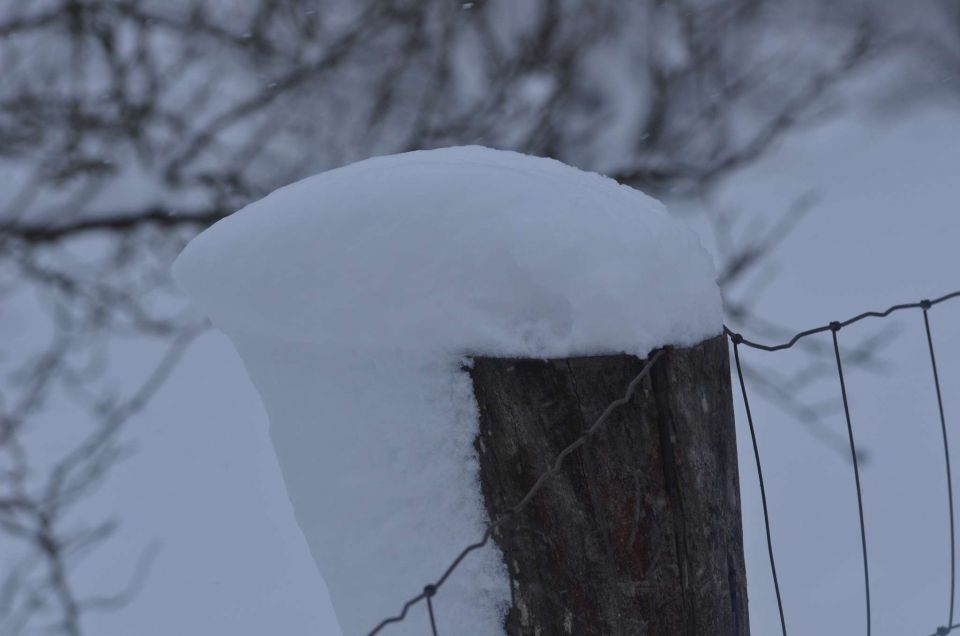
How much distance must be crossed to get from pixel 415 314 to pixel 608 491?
9.5 inches

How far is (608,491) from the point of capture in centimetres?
76

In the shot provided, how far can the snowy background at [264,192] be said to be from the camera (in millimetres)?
2447

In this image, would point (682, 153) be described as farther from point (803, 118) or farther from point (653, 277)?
point (653, 277)

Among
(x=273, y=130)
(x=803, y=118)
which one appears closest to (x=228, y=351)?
(x=273, y=130)

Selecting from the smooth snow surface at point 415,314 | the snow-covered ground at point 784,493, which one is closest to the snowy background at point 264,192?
the snow-covered ground at point 784,493

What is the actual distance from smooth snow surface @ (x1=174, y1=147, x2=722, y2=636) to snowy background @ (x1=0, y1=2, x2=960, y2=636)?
1.77 m

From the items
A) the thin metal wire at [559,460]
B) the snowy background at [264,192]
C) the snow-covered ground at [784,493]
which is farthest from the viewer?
the snow-covered ground at [784,493]

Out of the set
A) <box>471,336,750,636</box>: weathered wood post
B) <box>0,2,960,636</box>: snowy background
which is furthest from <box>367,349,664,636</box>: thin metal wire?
<box>0,2,960,636</box>: snowy background

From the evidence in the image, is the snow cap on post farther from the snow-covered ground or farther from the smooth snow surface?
the snow-covered ground

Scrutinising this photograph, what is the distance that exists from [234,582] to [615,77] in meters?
2.61

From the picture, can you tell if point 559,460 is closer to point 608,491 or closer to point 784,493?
point 608,491

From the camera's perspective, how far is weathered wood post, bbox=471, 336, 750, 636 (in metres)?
0.75

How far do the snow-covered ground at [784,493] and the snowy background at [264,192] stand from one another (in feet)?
0.04

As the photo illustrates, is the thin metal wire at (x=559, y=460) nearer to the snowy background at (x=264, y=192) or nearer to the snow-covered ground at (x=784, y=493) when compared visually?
the snowy background at (x=264, y=192)
